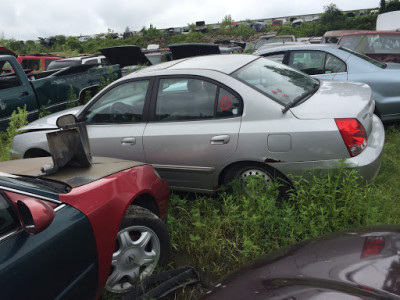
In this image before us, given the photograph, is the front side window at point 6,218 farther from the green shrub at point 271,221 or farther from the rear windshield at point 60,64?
the rear windshield at point 60,64

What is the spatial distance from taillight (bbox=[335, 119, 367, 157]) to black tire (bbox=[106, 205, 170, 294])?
173cm

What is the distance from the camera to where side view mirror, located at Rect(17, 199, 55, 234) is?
1.66 m

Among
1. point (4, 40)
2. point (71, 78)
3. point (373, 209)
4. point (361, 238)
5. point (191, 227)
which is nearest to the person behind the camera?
point (361, 238)

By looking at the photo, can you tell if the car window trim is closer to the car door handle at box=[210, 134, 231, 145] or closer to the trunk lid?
the car door handle at box=[210, 134, 231, 145]

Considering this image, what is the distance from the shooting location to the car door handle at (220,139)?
10.6 feet

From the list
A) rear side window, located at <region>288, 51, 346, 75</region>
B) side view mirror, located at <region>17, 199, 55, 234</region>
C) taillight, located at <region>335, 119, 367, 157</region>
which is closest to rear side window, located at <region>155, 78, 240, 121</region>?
taillight, located at <region>335, 119, 367, 157</region>

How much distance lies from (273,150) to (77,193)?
176 centimetres

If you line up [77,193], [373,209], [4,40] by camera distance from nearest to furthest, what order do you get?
1. [77,193]
2. [373,209]
3. [4,40]

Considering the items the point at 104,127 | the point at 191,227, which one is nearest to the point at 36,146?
the point at 104,127

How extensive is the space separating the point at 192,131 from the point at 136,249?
1.34m

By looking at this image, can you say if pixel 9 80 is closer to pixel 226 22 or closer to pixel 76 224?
pixel 76 224

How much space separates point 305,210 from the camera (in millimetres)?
3064

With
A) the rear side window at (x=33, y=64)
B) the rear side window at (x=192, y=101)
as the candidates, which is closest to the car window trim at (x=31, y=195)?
the rear side window at (x=192, y=101)

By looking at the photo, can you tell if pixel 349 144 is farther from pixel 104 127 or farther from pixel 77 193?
pixel 104 127
